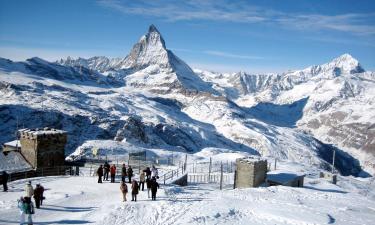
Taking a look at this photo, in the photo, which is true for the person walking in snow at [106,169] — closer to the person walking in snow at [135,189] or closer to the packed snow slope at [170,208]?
the packed snow slope at [170,208]

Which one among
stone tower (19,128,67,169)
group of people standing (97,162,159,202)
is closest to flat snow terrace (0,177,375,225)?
group of people standing (97,162,159,202)

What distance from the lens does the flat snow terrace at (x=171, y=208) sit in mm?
24969

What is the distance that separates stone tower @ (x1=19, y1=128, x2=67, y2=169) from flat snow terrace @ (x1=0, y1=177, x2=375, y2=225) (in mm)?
8630

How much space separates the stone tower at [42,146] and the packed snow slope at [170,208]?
8.81 metres

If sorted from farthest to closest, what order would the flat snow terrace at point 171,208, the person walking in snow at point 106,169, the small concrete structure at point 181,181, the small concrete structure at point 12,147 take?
the small concrete structure at point 12,147
the small concrete structure at point 181,181
the person walking in snow at point 106,169
the flat snow terrace at point 171,208

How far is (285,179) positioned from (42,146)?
2846 centimetres

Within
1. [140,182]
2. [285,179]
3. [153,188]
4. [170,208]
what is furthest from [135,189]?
[285,179]

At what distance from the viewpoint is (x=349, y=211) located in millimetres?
33938

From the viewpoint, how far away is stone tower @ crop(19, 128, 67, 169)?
142ft

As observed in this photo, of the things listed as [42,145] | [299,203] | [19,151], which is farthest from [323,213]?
[19,151]

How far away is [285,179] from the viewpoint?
50.5 m

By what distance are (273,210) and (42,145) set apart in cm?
2595

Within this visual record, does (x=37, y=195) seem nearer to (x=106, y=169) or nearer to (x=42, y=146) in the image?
(x=106, y=169)

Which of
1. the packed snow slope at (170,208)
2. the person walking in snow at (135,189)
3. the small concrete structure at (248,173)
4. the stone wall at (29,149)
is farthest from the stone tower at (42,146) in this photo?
the small concrete structure at (248,173)
